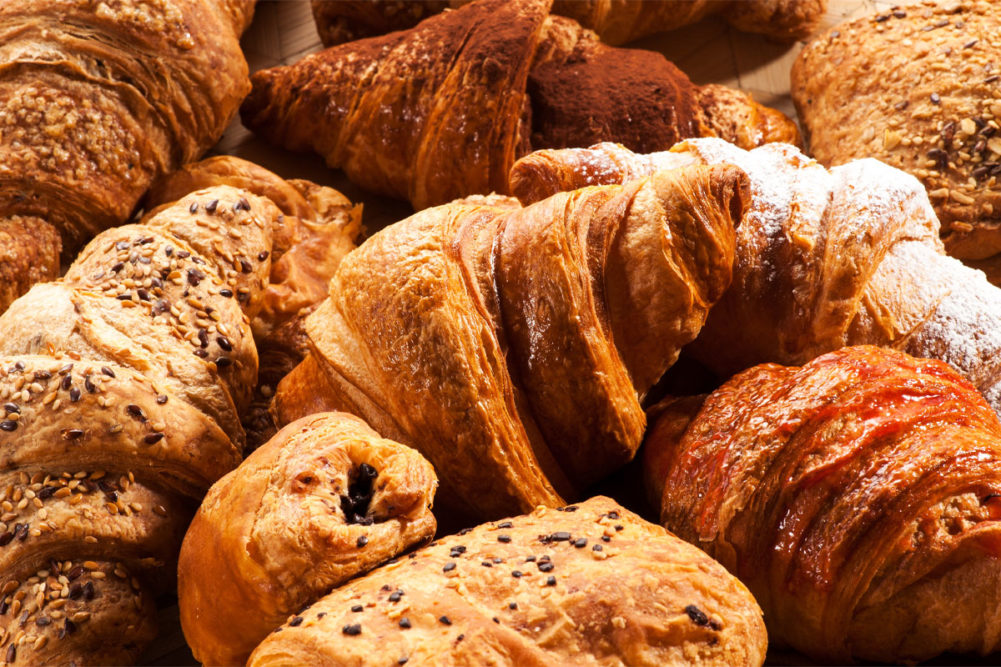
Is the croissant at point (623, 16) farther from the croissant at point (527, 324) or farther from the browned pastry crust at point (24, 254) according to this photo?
the croissant at point (527, 324)

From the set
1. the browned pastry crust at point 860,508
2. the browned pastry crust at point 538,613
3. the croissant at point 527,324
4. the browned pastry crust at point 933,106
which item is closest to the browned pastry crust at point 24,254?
the croissant at point 527,324

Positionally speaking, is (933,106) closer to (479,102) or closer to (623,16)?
(623,16)

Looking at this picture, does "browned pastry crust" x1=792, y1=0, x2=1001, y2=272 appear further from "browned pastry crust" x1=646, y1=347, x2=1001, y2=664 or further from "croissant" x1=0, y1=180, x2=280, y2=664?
"croissant" x1=0, y1=180, x2=280, y2=664

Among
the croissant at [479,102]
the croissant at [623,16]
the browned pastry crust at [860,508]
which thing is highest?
the croissant at [623,16]

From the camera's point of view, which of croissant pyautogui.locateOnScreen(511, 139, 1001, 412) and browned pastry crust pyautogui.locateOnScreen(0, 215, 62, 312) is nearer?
croissant pyautogui.locateOnScreen(511, 139, 1001, 412)

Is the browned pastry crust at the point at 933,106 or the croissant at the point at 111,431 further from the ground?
the browned pastry crust at the point at 933,106

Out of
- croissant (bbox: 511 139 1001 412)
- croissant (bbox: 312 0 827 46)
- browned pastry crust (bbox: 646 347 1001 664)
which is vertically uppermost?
croissant (bbox: 312 0 827 46)

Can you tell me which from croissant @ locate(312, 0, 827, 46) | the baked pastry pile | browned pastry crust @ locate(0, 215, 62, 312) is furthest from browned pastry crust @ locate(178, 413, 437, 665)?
croissant @ locate(312, 0, 827, 46)
